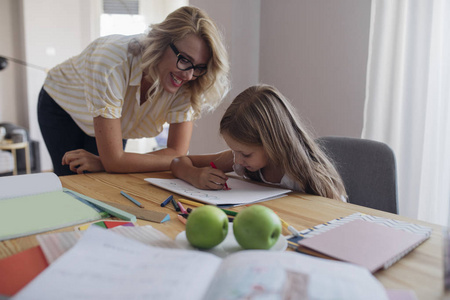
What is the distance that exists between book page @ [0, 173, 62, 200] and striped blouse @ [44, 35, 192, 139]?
0.90ft

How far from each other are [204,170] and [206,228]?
52 centimetres

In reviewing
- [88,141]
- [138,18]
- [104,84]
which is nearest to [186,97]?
[104,84]

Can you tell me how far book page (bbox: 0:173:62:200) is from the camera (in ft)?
3.03

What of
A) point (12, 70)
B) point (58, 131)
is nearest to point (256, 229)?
point (58, 131)

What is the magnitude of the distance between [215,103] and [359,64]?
2.79 ft

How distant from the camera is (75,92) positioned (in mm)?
1432

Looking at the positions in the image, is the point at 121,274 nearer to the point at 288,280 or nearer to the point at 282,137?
the point at 288,280

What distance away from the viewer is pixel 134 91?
1.38 m

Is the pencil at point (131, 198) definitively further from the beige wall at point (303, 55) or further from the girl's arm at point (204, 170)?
the beige wall at point (303, 55)

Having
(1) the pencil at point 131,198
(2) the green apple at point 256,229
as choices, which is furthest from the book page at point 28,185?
(2) the green apple at point 256,229

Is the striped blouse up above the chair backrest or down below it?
above

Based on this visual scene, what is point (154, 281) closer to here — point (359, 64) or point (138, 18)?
point (359, 64)

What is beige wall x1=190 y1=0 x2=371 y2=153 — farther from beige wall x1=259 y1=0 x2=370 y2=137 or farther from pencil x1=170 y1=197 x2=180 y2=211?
pencil x1=170 y1=197 x2=180 y2=211

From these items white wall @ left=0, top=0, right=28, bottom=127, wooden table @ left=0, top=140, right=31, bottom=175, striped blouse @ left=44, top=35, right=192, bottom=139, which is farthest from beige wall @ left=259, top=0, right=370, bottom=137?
white wall @ left=0, top=0, right=28, bottom=127
